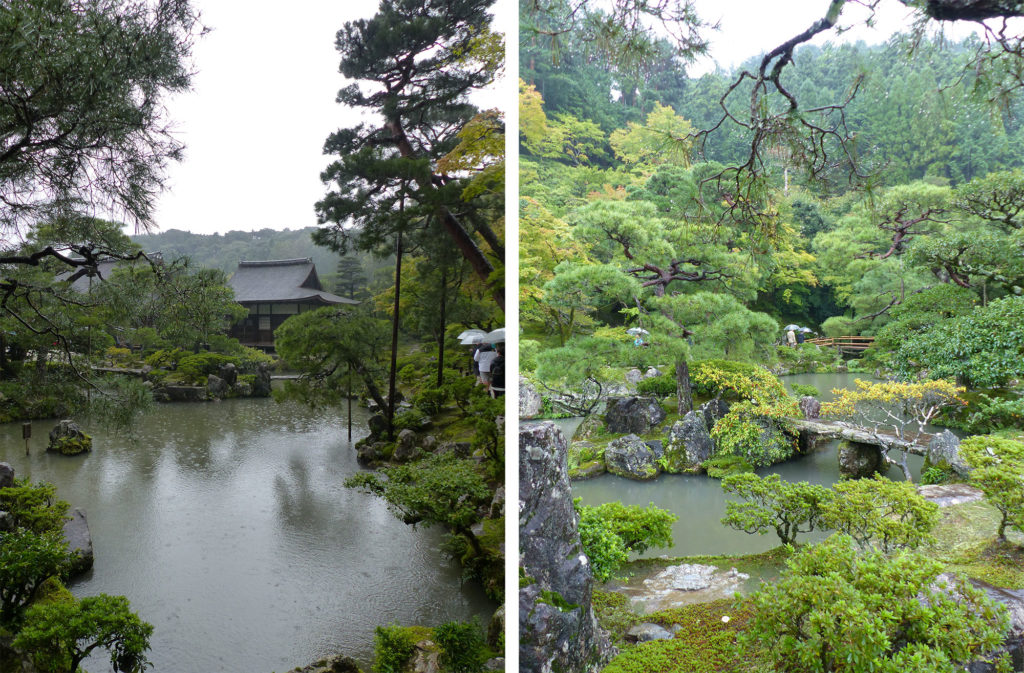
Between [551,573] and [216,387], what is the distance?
4.02ft

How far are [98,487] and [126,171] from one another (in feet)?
2.75

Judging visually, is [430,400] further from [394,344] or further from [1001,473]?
[1001,473]

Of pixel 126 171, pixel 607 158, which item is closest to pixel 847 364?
pixel 607 158

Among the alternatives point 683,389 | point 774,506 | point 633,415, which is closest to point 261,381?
point 633,415

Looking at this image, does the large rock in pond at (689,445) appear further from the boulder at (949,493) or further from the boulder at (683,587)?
the boulder at (949,493)

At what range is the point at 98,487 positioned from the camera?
155cm

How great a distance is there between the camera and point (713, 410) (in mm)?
2332

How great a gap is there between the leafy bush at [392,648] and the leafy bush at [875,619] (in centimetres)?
102

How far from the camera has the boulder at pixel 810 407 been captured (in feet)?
6.97

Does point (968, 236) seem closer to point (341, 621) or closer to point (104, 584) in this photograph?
point (341, 621)

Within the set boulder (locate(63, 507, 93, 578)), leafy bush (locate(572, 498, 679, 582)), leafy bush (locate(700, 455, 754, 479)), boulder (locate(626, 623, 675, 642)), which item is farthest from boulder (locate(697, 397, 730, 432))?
boulder (locate(63, 507, 93, 578))

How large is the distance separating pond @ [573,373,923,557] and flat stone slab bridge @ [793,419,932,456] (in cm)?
4

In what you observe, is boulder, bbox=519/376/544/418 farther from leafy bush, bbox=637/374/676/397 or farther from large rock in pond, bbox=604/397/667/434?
leafy bush, bbox=637/374/676/397

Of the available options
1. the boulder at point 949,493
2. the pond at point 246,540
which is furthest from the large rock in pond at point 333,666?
the boulder at point 949,493
